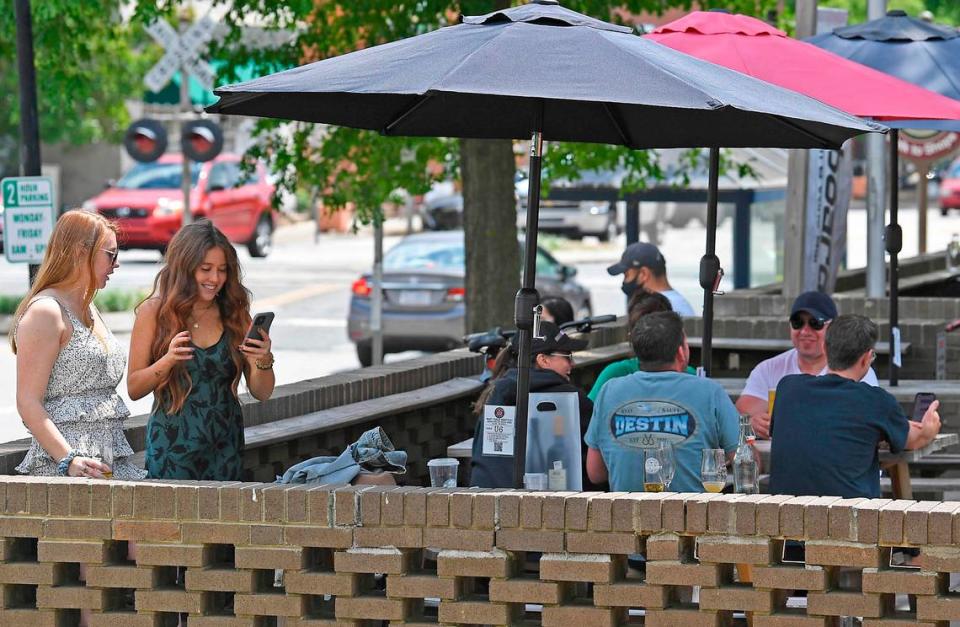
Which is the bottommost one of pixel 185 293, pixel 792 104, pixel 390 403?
pixel 390 403

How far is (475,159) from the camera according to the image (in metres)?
13.3

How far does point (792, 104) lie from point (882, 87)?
76.9 inches

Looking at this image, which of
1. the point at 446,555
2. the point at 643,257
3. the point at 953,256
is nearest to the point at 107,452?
the point at 446,555

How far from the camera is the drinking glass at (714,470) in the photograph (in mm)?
5879

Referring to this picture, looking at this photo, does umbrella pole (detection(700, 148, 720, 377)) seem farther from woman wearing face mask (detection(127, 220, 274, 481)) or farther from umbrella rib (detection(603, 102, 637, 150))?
woman wearing face mask (detection(127, 220, 274, 481))

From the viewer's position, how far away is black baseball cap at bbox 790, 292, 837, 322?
25.1 ft

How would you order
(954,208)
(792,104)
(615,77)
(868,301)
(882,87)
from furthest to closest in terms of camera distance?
(954,208) → (868,301) → (882,87) → (792,104) → (615,77)

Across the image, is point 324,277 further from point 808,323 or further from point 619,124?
point 619,124

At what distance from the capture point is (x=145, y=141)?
18156 millimetres

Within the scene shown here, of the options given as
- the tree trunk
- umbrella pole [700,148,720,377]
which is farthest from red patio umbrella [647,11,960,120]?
the tree trunk

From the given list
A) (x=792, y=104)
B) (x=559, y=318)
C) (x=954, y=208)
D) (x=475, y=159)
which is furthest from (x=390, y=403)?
(x=954, y=208)

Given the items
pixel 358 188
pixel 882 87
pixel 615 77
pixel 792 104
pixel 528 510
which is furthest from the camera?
pixel 358 188

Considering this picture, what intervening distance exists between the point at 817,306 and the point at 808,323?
0.29ft

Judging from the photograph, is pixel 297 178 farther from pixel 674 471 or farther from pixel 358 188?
pixel 674 471
